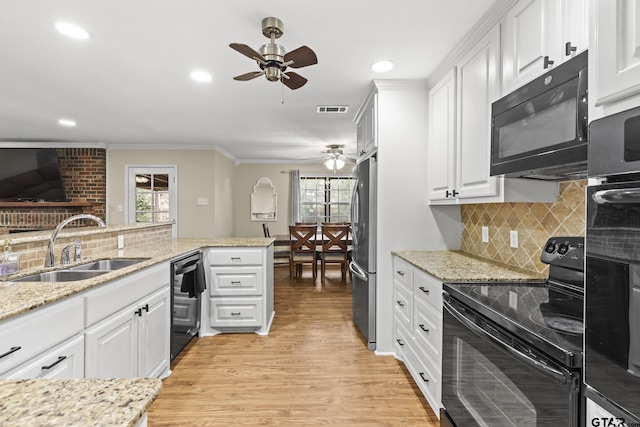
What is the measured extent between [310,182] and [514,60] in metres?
5.79

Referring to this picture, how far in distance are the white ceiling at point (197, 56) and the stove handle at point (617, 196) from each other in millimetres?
1457

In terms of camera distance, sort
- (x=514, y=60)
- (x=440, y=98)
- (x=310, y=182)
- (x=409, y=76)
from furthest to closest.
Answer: (x=310, y=182)
(x=409, y=76)
(x=440, y=98)
(x=514, y=60)

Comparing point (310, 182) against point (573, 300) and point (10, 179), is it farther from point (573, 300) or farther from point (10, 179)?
point (573, 300)

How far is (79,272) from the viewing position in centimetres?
194

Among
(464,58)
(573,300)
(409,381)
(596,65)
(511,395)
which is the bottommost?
(409,381)

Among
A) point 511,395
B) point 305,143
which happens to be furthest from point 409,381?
point 305,143

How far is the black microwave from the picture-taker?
3.58ft

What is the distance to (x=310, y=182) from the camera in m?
7.26

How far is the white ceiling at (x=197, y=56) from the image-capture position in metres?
1.78

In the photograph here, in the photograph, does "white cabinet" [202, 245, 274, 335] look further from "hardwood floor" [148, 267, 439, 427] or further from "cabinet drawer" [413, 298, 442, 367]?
"cabinet drawer" [413, 298, 442, 367]

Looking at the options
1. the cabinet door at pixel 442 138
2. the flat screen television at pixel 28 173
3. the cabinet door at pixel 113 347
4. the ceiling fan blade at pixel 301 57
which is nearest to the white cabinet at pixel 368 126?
the cabinet door at pixel 442 138

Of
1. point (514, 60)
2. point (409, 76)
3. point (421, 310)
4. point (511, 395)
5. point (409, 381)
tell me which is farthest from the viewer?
point (409, 76)

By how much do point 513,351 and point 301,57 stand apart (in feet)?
5.79

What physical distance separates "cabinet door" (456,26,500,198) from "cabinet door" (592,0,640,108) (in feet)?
3.15
